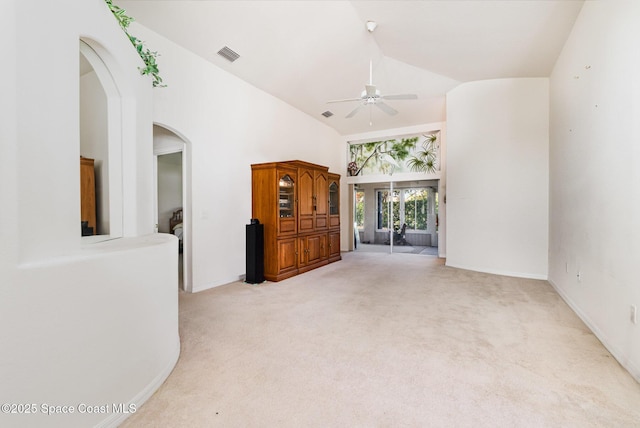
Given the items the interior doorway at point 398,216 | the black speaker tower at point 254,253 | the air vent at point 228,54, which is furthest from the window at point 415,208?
the air vent at point 228,54

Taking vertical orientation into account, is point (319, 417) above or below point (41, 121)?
below

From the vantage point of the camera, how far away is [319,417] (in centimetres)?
166

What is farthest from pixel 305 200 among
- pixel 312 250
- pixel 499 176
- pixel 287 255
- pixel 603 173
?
pixel 603 173

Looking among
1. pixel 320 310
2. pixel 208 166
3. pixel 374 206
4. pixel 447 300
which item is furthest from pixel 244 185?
pixel 374 206

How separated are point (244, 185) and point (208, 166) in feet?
2.46

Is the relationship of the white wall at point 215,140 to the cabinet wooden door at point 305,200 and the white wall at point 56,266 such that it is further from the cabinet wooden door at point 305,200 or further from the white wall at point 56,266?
the white wall at point 56,266

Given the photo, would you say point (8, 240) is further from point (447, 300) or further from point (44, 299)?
point (447, 300)

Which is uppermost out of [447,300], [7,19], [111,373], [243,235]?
[7,19]

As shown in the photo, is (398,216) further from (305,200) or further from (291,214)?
(291,214)

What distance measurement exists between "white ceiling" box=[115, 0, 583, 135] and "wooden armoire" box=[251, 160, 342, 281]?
1.66 metres

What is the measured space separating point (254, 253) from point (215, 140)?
185cm

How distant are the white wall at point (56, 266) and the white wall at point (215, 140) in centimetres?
203

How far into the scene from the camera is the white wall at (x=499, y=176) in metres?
5.01

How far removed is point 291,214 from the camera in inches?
207
